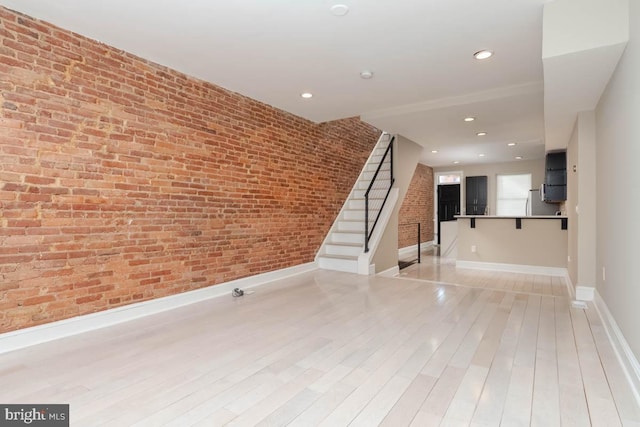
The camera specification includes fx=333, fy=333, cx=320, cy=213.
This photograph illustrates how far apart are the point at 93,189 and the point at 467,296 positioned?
4.13 meters

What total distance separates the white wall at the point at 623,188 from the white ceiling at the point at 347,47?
748mm

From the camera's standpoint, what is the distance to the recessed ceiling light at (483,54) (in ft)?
10.4

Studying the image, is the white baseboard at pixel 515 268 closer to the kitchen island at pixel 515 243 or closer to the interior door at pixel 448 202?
the kitchen island at pixel 515 243

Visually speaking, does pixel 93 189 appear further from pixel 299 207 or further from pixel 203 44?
pixel 299 207

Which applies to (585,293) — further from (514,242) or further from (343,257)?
(343,257)

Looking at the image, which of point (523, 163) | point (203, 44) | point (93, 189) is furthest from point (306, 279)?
point (523, 163)

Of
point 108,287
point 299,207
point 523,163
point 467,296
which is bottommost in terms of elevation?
point 467,296

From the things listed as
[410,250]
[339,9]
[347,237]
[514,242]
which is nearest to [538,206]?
[514,242]

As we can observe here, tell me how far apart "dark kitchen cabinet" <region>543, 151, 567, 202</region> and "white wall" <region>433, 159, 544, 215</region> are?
9.52ft

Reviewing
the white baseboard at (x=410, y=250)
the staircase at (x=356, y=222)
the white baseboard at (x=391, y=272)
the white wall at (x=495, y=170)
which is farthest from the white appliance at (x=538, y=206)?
the white baseboard at (x=391, y=272)

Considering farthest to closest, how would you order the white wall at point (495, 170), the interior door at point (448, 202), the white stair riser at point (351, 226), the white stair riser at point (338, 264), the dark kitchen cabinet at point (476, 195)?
the interior door at point (448, 202) → the dark kitchen cabinet at point (476, 195) → the white wall at point (495, 170) → the white stair riser at point (351, 226) → the white stair riser at point (338, 264)

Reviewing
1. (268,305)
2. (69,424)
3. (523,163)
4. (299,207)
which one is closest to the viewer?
(69,424)

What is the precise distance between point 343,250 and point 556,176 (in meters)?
4.61

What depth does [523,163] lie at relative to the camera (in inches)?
380
